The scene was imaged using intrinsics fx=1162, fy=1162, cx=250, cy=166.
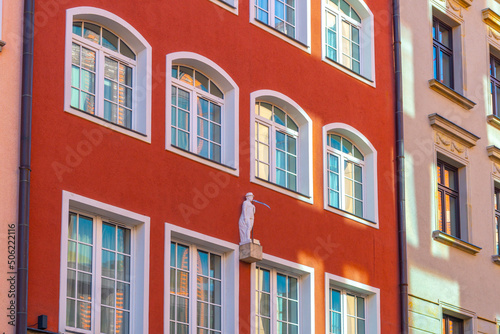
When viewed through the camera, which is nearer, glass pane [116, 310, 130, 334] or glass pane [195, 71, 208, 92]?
glass pane [116, 310, 130, 334]

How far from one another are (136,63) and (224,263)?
3.37 m

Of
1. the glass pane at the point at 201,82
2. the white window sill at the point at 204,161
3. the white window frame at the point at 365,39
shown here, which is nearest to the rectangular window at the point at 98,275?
the white window sill at the point at 204,161

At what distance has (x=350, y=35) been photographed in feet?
73.5

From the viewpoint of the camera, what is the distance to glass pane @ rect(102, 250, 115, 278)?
1611cm

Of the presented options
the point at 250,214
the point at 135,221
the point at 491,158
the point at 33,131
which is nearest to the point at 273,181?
the point at 250,214

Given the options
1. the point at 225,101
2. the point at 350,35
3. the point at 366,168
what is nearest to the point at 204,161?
the point at 225,101

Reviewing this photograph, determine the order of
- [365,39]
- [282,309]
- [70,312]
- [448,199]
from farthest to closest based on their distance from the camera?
[448,199] < [365,39] < [282,309] < [70,312]

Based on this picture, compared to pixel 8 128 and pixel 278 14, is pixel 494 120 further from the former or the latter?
pixel 8 128

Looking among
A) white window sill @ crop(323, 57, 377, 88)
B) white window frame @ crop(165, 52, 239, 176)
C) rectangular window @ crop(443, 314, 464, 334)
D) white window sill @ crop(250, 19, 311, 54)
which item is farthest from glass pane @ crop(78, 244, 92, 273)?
rectangular window @ crop(443, 314, 464, 334)

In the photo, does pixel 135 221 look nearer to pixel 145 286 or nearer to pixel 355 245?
pixel 145 286

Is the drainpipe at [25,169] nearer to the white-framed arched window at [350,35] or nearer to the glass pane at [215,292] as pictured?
the glass pane at [215,292]

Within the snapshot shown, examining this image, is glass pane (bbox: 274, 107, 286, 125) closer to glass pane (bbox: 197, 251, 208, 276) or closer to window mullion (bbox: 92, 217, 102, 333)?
glass pane (bbox: 197, 251, 208, 276)

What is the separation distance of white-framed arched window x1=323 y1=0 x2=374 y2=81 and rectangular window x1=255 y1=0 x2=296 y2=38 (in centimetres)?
A: 76

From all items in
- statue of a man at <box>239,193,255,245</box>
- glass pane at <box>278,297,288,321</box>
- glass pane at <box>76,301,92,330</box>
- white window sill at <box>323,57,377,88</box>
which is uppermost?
white window sill at <box>323,57,377,88</box>
